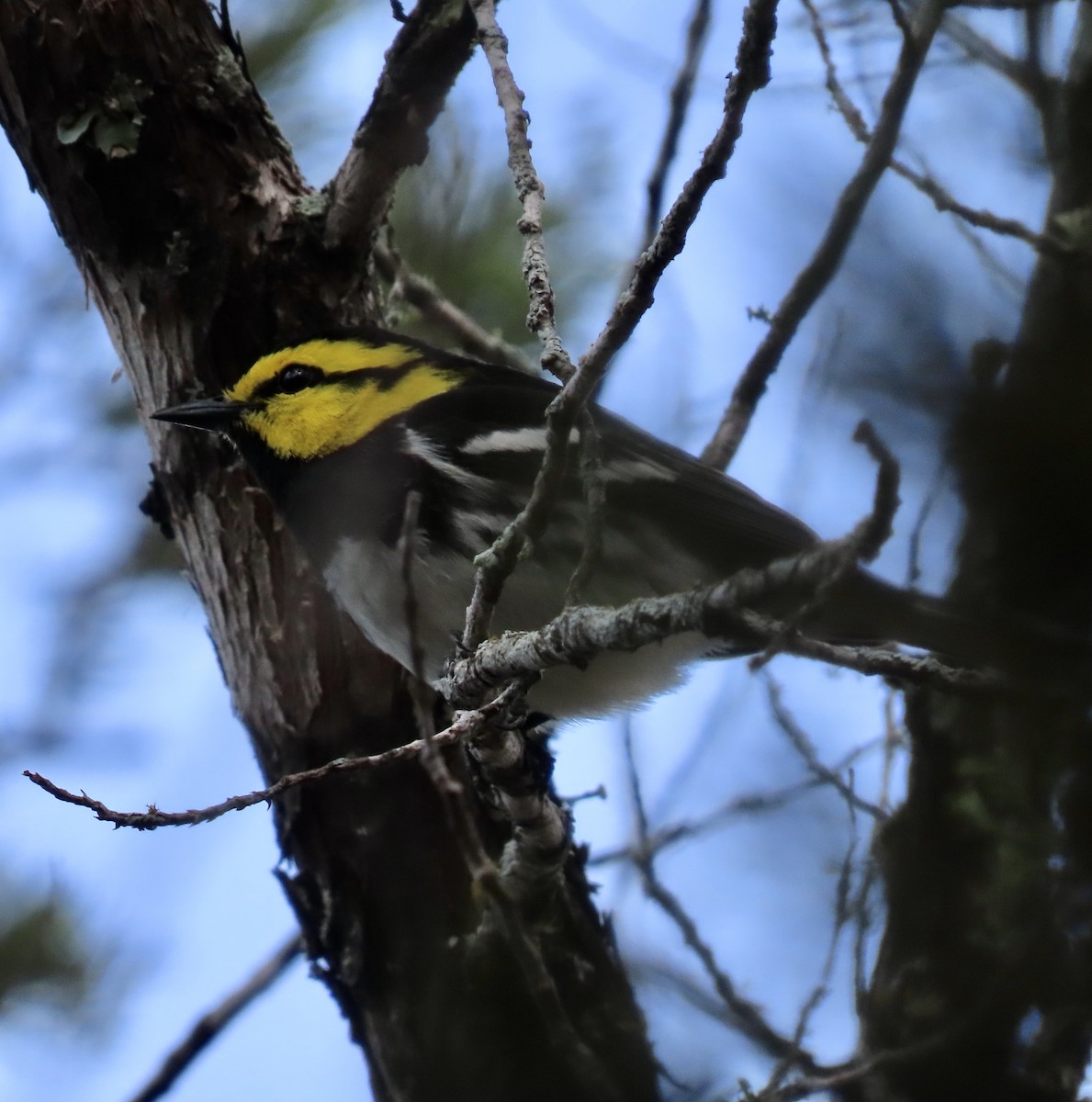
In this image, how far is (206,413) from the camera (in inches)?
118

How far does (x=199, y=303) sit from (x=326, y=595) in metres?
0.75

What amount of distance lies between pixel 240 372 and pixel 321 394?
20 centimetres

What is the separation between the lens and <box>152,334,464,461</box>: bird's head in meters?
3.04

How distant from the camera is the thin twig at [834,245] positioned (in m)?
1.25

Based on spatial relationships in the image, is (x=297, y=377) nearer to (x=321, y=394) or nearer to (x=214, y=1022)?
(x=321, y=394)

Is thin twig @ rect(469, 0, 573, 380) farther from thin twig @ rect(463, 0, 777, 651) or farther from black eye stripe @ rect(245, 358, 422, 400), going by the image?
black eye stripe @ rect(245, 358, 422, 400)

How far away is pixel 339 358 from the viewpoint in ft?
10.4

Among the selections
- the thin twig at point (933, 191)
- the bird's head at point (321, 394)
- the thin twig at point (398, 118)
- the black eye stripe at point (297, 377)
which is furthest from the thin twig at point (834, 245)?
the black eye stripe at point (297, 377)

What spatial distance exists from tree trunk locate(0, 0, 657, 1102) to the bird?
0.12 meters

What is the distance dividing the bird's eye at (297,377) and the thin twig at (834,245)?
1039 mm

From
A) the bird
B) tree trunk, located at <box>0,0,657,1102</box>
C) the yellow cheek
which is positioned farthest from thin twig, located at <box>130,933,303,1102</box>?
the yellow cheek

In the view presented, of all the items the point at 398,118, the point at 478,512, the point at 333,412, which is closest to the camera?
the point at 478,512

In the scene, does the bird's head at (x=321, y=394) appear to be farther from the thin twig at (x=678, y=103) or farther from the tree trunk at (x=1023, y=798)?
the tree trunk at (x=1023, y=798)

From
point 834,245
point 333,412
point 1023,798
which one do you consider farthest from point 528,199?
point 1023,798
